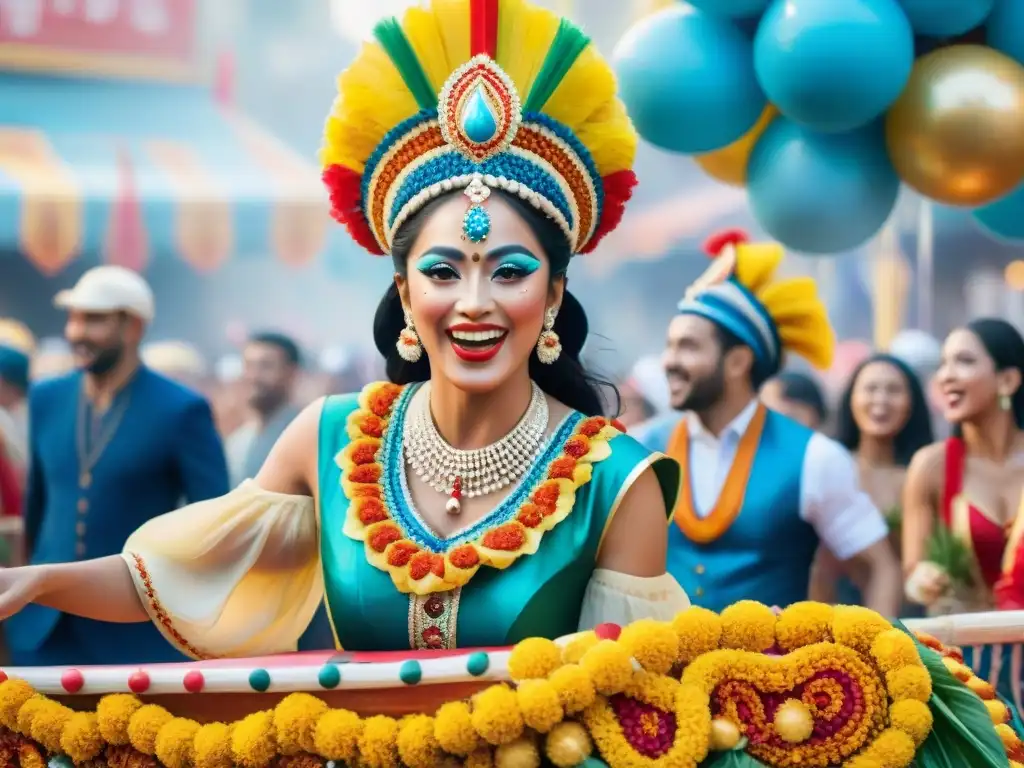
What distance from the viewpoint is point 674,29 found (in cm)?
401

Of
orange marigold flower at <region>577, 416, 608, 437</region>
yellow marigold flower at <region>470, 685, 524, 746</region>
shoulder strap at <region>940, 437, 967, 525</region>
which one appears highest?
orange marigold flower at <region>577, 416, 608, 437</region>

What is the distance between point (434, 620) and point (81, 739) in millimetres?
582

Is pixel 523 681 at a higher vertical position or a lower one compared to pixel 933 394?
higher

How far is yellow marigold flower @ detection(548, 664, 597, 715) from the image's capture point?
6.59ft

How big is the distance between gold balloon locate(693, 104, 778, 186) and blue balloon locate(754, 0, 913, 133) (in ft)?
1.39

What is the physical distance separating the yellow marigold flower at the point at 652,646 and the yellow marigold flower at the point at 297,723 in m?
0.46

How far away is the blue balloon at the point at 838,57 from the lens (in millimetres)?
3559

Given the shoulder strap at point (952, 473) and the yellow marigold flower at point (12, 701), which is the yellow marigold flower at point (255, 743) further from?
the shoulder strap at point (952, 473)

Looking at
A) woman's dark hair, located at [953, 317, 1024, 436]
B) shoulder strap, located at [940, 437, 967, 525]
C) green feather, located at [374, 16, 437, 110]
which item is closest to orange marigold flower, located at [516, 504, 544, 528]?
green feather, located at [374, 16, 437, 110]

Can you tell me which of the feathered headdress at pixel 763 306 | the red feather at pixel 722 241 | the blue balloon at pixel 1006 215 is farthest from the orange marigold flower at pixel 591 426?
the red feather at pixel 722 241

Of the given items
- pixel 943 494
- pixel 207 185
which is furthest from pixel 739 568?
pixel 207 185

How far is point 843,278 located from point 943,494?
7935 millimetres

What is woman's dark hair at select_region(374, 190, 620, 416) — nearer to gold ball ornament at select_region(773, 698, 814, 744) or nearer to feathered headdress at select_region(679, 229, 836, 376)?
gold ball ornament at select_region(773, 698, 814, 744)

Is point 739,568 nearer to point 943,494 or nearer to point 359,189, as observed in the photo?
point 943,494
